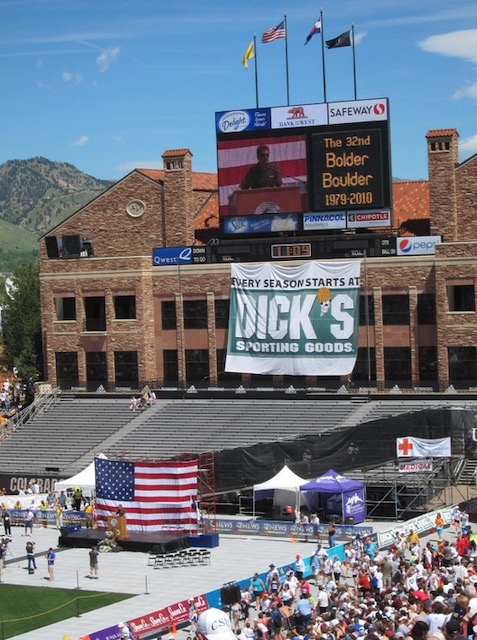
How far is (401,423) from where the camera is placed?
5600 cm

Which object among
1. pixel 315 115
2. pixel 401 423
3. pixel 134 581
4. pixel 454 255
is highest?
pixel 315 115

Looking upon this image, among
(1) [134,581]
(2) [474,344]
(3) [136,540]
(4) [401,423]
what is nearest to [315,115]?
(2) [474,344]

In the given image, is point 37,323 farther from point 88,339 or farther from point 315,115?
point 315,115

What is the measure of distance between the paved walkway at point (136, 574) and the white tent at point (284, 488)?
8.11 ft

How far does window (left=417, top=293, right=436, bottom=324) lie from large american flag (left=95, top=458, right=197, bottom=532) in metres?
19.8

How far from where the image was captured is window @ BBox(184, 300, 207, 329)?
7019 centimetres

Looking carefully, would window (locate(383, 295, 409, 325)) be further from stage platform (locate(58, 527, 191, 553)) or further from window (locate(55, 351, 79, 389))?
stage platform (locate(58, 527, 191, 553))

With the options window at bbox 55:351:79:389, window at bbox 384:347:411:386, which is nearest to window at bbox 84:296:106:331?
window at bbox 55:351:79:389

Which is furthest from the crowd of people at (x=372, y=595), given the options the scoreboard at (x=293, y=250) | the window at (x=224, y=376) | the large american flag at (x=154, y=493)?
the window at (x=224, y=376)

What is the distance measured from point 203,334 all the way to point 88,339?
270 inches

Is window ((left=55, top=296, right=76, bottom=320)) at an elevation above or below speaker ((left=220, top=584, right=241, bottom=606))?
above

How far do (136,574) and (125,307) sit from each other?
29.0 meters

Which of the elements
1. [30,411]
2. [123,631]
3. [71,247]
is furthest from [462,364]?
[123,631]

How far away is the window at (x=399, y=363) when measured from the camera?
65875 millimetres
